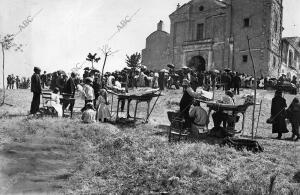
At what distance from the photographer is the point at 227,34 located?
107 feet

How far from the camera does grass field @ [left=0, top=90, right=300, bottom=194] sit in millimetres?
Result: 6652

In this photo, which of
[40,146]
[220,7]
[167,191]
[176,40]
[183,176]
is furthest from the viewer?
[176,40]

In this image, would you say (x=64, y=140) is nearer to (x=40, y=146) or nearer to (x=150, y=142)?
(x=40, y=146)

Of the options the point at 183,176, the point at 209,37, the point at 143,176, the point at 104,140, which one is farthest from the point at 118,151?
the point at 209,37

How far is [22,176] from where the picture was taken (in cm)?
702

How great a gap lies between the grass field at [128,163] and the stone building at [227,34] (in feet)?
73.3

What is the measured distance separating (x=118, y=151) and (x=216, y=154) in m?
2.34

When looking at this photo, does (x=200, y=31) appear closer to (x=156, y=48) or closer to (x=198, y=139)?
(x=156, y=48)

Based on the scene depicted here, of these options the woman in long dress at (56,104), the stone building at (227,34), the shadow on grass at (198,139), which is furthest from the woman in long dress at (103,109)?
the stone building at (227,34)

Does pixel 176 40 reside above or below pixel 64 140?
above

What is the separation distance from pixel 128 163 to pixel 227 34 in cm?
2684

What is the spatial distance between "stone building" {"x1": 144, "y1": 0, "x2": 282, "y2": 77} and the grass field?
879 inches

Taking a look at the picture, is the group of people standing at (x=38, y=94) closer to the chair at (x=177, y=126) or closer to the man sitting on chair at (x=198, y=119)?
the chair at (x=177, y=126)

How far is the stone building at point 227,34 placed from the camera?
31125mm
